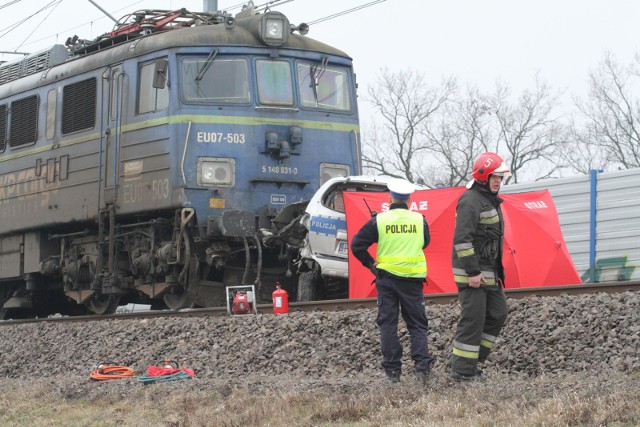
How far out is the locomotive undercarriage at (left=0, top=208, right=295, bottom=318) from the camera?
50.8 ft

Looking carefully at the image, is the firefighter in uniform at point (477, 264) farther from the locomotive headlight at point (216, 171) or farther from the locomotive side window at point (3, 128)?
the locomotive side window at point (3, 128)

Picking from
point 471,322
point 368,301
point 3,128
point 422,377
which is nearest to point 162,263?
point 368,301

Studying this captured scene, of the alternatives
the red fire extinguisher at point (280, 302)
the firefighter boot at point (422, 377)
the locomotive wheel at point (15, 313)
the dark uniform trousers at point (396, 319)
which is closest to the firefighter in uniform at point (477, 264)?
the firefighter boot at point (422, 377)

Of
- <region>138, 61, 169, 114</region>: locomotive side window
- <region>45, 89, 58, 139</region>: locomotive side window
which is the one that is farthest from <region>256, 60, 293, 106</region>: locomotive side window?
<region>45, 89, 58, 139</region>: locomotive side window

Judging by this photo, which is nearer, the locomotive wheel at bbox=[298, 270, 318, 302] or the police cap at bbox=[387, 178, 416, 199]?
the police cap at bbox=[387, 178, 416, 199]

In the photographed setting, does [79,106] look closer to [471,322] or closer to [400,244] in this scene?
[400,244]

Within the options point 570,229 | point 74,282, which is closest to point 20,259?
point 74,282

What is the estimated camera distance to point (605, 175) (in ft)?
61.7

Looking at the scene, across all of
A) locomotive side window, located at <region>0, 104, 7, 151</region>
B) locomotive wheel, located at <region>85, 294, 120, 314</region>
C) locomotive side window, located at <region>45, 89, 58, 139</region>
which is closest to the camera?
locomotive wheel, located at <region>85, 294, 120, 314</region>

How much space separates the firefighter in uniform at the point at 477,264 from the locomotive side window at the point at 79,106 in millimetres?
9361

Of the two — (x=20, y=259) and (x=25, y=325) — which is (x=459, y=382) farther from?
(x=20, y=259)

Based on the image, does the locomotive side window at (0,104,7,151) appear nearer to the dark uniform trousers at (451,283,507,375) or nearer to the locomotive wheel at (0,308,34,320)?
the locomotive wheel at (0,308,34,320)

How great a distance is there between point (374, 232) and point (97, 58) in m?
8.99

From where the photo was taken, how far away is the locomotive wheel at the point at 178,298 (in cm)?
1606
